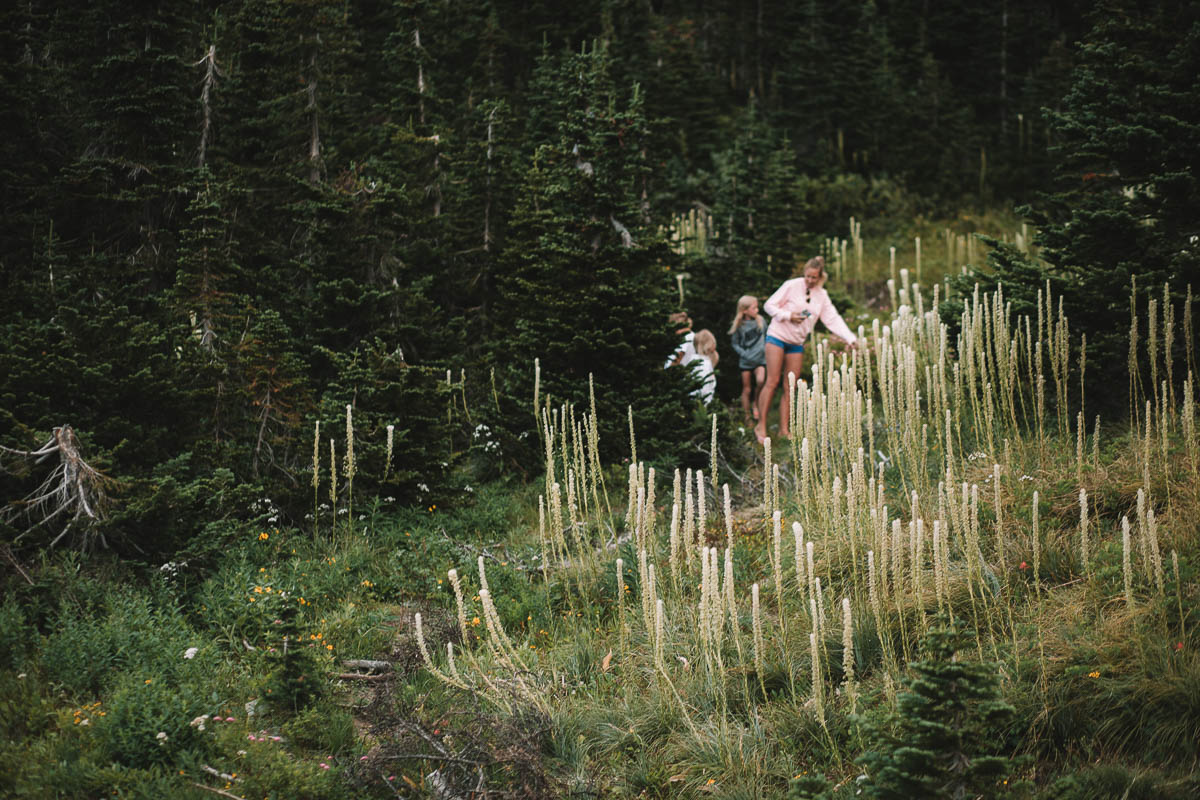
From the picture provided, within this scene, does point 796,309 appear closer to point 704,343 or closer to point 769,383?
point 769,383

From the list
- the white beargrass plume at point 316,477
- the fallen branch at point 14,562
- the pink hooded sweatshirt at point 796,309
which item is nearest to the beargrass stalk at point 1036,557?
the pink hooded sweatshirt at point 796,309

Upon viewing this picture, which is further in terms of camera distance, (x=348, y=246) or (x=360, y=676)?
(x=348, y=246)

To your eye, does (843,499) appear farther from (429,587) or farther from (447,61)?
(447,61)

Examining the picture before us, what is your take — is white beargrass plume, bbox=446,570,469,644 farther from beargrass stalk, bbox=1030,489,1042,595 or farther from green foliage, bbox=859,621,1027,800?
beargrass stalk, bbox=1030,489,1042,595

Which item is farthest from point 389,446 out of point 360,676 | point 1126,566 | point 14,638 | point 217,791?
point 1126,566

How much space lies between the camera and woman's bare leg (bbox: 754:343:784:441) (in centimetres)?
940

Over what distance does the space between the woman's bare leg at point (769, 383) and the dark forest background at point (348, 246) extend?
763 millimetres

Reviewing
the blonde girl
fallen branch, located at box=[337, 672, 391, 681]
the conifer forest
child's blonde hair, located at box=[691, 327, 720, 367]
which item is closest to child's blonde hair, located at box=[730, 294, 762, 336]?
the blonde girl

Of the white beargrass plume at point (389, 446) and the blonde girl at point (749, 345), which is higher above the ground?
the blonde girl at point (749, 345)

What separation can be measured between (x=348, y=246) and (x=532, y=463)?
3.47 metres

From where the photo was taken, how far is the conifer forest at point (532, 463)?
4.29 m

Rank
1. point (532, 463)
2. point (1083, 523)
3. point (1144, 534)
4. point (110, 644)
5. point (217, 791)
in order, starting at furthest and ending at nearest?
point (532, 463) → point (110, 644) → point (1083, 523) → point (1144, 534) → point (217, 791)

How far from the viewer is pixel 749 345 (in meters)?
10.5

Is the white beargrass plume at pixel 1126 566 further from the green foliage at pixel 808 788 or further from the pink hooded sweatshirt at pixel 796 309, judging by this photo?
the pink hooded sweatshirt at pixel 796 309
